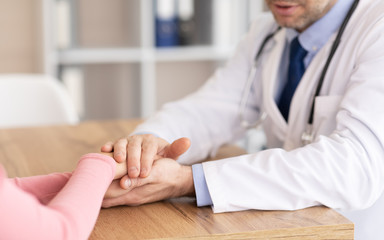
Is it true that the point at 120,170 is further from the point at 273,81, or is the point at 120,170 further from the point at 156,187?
the point at 273,81

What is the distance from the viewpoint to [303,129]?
1.44 metres

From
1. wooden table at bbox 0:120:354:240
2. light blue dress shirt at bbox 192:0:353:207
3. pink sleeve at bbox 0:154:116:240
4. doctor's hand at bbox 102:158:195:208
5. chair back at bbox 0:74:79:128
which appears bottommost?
chair back at bbox 0:74:79:128

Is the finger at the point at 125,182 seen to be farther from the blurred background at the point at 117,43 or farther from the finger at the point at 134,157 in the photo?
the blurred background at the point at 117,43

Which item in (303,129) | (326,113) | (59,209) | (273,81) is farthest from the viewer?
(273,81)

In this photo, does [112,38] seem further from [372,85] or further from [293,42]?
[372,85]

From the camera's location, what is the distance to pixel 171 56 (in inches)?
132

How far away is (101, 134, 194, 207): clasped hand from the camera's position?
1042mm

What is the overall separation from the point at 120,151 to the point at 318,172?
14.5 inches

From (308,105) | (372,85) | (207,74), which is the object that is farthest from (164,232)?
(207,74)

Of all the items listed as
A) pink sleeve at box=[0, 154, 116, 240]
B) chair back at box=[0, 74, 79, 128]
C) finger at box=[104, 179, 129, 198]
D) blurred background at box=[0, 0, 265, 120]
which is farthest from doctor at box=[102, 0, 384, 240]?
blurred background at box=[0, 0, 265, 120]

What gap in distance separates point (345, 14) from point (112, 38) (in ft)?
7.10

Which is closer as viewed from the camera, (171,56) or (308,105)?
(308,105)

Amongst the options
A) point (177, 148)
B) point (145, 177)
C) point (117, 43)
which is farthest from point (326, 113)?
point (117, 43)

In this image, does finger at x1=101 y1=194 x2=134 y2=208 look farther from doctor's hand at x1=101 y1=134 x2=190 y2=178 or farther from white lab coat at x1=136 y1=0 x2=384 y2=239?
white lab coat at x1=136 y1=0 x2=384 y2=239
